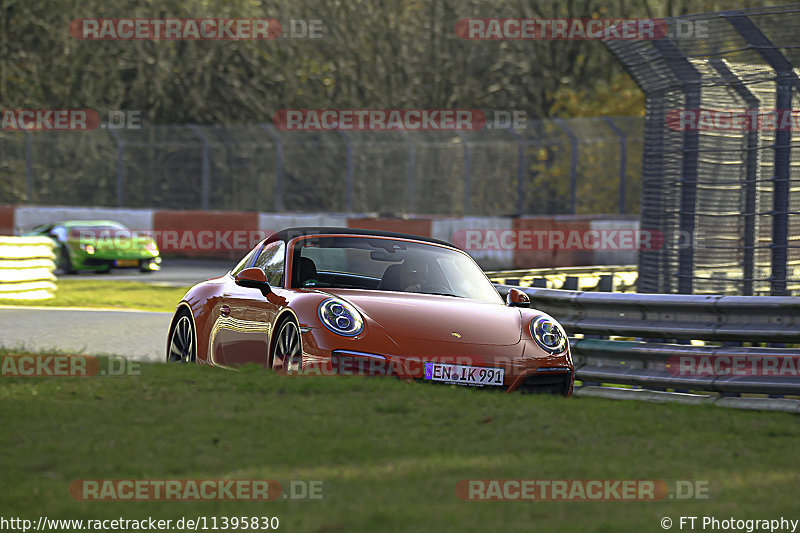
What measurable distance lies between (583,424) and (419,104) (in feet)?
98.3

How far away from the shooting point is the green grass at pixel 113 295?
16828 mm

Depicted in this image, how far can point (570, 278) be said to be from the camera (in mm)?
12125

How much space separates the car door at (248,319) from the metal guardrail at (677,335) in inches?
80.3

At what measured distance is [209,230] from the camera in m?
26.9

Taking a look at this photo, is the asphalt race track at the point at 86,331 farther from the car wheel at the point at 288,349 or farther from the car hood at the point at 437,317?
the car hood at the point at 437,317

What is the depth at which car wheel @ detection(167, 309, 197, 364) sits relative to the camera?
9102 mm

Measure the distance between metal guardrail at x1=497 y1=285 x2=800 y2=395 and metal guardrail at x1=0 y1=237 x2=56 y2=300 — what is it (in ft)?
34.1
